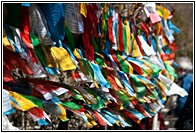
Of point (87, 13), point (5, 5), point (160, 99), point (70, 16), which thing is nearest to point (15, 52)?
point (5, 5)

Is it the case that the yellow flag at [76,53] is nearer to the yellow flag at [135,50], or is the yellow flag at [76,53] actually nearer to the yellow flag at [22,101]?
the yellow flag at [22,101]

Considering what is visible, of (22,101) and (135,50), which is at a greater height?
(22,101)

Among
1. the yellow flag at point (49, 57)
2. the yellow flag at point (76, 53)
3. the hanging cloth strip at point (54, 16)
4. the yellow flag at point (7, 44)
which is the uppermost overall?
the hanging cloth strip at point (54, 16)

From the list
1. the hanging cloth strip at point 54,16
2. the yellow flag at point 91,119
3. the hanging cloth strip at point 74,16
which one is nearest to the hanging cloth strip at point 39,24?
the hanging cloth strip at point 54,16

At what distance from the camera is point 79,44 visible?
10.3ft

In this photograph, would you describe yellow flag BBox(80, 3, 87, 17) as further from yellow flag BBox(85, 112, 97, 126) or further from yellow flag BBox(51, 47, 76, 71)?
yellow flag BBox(85, 112, 97, 126)

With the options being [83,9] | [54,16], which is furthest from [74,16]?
[54,16]

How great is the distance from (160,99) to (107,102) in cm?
139

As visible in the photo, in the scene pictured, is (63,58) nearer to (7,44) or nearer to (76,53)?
(76,53)

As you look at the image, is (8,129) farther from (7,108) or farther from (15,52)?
(15,52)

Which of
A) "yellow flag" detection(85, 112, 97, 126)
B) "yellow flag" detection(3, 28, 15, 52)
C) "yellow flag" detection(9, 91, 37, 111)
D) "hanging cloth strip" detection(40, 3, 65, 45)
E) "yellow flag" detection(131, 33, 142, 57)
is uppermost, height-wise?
"hanging cloth strip" detection(40, 3, 65, 45)

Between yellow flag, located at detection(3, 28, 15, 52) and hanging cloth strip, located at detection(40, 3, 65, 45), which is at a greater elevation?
hanging cloth strip, located at detection(40, 3, 65, 45)

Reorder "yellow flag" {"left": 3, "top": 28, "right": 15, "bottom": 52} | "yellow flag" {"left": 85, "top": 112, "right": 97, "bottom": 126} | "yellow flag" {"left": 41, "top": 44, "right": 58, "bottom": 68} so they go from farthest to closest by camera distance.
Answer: "yellow flag" {"left": 85, "top": 112, "right": 97, "bottom": 126}, "yellow flag" {"left": 41, "top": 44, "right": 58, "bottom": 68}, "yellow flag" {"left": 3, "top": 28, "right": 15, "bottom": 52}

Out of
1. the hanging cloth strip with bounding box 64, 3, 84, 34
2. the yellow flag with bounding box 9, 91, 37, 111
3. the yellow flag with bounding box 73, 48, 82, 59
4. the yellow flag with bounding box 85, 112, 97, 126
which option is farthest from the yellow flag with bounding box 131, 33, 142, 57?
the yellow flag with bounding box 9, 91, 37, 111
